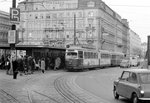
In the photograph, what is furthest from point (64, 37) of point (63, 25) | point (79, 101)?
point (79, 101)

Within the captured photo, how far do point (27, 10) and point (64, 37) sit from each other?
1489 centimetres

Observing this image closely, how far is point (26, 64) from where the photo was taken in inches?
1276

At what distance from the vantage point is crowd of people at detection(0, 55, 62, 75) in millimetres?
26194

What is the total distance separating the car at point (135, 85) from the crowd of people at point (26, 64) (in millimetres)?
13755

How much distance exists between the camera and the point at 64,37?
97062 mm

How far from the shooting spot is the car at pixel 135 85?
36.8 feet

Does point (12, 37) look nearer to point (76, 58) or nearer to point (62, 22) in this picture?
point (76, 58)

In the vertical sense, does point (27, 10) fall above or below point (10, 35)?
above

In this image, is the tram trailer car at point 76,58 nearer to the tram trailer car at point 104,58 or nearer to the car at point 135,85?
the tram trailer car at point 104,58

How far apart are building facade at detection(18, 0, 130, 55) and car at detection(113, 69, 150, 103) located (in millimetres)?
79603

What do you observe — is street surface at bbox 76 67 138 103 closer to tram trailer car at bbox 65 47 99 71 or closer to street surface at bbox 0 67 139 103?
street surface at bbox 0 67 139 103

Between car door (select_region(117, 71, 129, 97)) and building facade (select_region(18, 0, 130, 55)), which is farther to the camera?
building facade (select_region(18, 0, 130, 55))

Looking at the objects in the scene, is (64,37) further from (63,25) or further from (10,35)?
(10,35)

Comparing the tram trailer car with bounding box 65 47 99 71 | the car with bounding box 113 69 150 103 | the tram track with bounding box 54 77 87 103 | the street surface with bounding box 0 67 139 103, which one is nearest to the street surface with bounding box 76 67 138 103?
the street surface with bounding box 0 67 139 103
